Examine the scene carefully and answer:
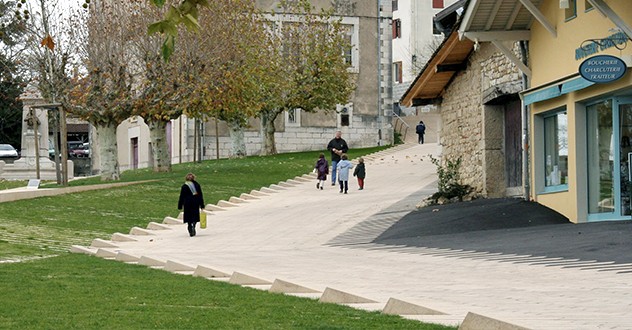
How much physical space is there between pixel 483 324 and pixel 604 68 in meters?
11.2

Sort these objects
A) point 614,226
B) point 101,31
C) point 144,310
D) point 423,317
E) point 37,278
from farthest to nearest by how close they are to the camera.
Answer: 1. point 101,31
2. point 614,226
3. point 37,278
4. point 144,310
5. point 423,317

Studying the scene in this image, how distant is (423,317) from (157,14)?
35.0m

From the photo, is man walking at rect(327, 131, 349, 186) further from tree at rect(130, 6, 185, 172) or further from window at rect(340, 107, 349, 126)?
window at rect(340, 107, 349, 126)

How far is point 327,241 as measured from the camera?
26.3 m

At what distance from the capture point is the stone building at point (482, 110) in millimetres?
28688

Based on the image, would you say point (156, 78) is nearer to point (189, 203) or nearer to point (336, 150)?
point (336, 150)

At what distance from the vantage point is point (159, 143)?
48719 mm

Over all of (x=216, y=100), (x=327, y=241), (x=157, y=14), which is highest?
(x=157, y=14)

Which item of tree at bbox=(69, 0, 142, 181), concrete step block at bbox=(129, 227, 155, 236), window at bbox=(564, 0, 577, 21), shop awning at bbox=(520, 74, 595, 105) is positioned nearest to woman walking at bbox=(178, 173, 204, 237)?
concrete step block at bbox=(129, 227, 155, 236)

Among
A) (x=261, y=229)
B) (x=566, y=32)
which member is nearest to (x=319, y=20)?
(x=261, y=229)

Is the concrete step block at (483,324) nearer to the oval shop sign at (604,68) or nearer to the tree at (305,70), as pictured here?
the oval shop sign at (604,68)

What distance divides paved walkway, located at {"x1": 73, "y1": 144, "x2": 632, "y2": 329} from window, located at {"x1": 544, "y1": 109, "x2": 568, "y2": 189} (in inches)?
148

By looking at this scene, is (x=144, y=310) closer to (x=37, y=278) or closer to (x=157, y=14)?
(x=37, y=278)

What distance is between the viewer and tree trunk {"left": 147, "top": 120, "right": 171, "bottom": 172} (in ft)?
159
